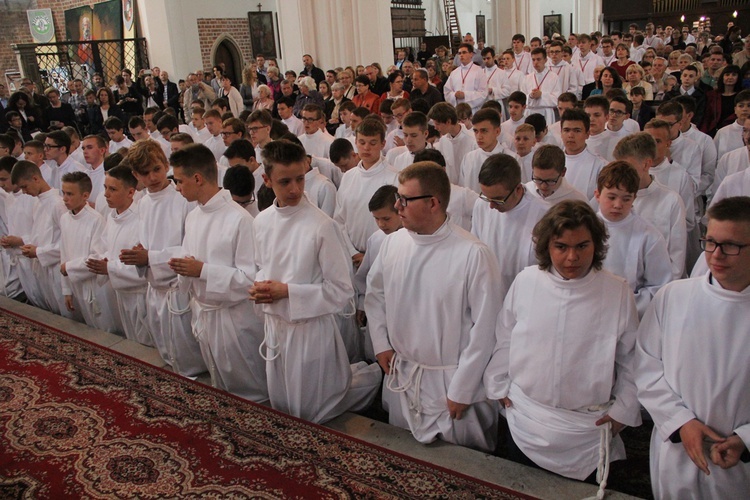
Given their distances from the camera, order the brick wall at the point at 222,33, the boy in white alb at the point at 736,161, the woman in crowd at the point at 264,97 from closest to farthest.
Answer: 1. the boy in white alb at the point at 736,161
2. the woman in crowd at the point at 264,97
3. the brick wall at the point at 222,33

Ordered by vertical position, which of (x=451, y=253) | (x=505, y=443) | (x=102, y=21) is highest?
(x=102, y=21)

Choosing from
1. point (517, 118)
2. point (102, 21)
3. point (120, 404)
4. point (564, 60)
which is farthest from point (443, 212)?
point (102, 21)

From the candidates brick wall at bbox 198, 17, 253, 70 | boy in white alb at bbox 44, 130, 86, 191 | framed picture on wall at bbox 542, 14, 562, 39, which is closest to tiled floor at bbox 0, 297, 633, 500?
boy in white alb at bbox 44, 130, 86, 191

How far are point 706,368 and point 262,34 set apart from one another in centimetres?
2122

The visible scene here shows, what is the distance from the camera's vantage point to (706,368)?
2.75 m

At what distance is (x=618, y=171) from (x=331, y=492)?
8.09 feet

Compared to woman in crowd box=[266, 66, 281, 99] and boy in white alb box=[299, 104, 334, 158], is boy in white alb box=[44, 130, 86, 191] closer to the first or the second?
boy in white alb box=[299, 104, 334, 158]

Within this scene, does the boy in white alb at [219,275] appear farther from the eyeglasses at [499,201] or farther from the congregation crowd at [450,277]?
the eyeglasses at [499,201]

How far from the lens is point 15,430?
3943 millimetres

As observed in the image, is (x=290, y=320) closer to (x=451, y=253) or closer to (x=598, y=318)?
(x=451, y=253)

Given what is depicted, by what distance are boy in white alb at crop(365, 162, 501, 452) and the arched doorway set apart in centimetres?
1886

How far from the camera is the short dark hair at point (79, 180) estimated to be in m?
5.79

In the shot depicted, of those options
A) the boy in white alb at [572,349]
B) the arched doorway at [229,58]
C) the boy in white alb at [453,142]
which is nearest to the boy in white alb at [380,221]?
the boy in white alb at [572,349]

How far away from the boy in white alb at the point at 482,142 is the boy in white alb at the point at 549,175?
1.82 m
